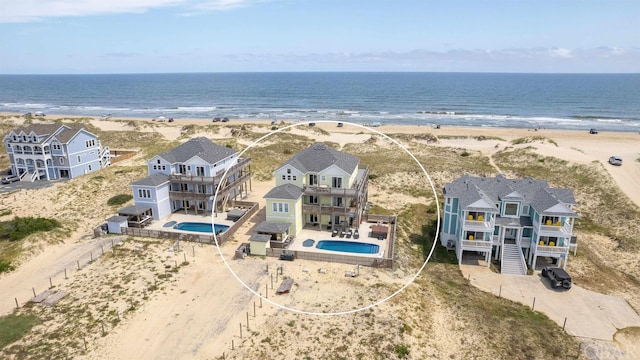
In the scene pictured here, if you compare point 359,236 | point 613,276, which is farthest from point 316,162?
point 613,276

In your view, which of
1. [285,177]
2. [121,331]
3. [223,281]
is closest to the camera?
[121,331]

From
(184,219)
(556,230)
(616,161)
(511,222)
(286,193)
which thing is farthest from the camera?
(616,161)

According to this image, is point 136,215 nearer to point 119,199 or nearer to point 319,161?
point 119,199

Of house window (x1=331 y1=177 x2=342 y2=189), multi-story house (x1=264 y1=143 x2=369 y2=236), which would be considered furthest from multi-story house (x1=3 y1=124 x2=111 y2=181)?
house window (x1=331 y1=177 x2=342 y2=189)

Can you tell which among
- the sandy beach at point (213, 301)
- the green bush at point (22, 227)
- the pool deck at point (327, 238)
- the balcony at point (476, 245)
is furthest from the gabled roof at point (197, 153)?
the balcony at point (476, 245)

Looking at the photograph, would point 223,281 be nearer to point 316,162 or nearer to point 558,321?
point 316,162

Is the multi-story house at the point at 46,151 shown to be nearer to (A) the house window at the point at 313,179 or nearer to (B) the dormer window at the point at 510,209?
(A) the house window at the point at 313,179

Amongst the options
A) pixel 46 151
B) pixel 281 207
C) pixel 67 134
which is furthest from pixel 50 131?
pixel 281 207
